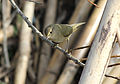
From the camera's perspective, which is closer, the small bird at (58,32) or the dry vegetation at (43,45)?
the small bird at (58,32)

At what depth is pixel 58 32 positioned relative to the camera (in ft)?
4.57

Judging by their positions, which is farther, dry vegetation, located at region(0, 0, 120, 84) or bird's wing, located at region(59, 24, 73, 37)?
dry vegetation, located at region(0, 0, 120, 84)

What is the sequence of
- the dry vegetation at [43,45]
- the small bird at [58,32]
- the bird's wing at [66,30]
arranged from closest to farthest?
1. the small bird at [58,32]
2. the bird's wing at [66,30]
3. the dry vegetation at [43,45]

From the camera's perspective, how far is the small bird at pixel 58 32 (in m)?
1.31

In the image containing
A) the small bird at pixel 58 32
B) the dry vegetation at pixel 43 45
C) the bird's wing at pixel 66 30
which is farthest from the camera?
the dry vegetation at pixel 43 45

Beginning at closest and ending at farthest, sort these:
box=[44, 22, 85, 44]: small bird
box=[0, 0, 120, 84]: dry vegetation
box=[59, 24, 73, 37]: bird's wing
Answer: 1. box=[44, 22, 85, 44]: small bird
2. box=[59, 24, 73, 37]: bird's wing
3. box=[0, 0, 120, 84]: dry vegetation

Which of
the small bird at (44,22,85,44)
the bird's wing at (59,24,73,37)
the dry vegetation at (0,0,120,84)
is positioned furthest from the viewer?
the dry vegetation at (0,0,120,84)

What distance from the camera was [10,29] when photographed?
233cm

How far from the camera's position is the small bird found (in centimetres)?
131

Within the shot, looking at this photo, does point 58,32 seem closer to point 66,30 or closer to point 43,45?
point 66,30

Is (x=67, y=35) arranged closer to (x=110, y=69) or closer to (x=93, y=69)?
(x=110, y=69)

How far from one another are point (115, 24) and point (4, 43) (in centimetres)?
160

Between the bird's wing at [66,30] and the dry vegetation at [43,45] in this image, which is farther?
the dry vegetation at [43,45]

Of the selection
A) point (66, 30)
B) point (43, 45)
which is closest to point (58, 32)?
point (66, 30)
